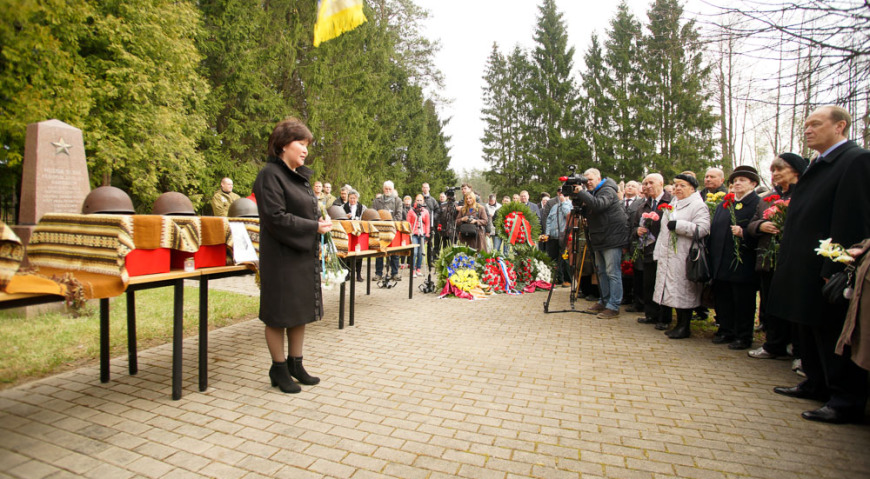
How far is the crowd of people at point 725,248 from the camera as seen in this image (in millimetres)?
3270

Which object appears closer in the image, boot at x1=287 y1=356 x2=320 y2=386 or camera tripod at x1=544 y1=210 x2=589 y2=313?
boot at x1=287 y1=356 x2=320 y2=386

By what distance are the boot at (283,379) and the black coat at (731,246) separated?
4.73 meters

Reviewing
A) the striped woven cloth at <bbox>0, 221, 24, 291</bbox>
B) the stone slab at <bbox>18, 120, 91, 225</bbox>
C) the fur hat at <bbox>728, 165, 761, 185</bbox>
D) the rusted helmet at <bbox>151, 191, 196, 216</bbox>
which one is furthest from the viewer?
the stone slab at <bbox>18, 120, 91, 225</bbox>

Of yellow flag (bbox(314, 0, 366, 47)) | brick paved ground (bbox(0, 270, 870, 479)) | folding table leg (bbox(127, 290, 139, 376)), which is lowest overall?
brick paved ground (bbox(0, 270, 870, 479))

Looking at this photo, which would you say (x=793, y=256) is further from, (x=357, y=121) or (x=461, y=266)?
(x=357, y=121)

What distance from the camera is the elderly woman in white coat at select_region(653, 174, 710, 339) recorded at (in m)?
5.45

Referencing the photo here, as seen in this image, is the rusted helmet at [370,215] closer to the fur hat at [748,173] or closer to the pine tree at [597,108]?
the fur hat at [748,173]

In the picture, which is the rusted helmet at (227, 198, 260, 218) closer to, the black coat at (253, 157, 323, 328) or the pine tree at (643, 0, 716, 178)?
the black coat at (253, 157, 323, 328)

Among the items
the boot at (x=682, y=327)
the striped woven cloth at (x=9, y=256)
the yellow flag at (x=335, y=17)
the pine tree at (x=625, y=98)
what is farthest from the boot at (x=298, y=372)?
the pine tree at (x=625, y=98)

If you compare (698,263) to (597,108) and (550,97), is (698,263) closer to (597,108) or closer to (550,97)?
(597,108)

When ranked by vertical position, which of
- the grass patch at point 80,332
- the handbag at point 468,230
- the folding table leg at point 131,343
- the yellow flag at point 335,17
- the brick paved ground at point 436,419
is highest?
the yellow flag at point 335,17

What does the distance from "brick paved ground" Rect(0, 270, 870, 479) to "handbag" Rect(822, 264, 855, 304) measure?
3.03ft

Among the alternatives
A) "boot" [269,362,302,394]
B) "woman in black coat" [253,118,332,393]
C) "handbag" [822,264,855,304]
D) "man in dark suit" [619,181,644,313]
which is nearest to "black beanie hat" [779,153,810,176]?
"handbag" [822,264,855,304]

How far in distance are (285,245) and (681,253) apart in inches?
184
